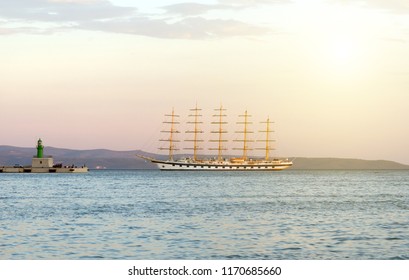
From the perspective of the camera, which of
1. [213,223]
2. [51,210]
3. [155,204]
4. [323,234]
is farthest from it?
[155,204]

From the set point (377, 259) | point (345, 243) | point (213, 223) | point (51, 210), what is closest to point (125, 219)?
point (213, 223)

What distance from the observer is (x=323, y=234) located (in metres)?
42.4

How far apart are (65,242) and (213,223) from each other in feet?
41.8

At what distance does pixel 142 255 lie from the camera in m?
34.3

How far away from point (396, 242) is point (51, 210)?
31511 millimetres
